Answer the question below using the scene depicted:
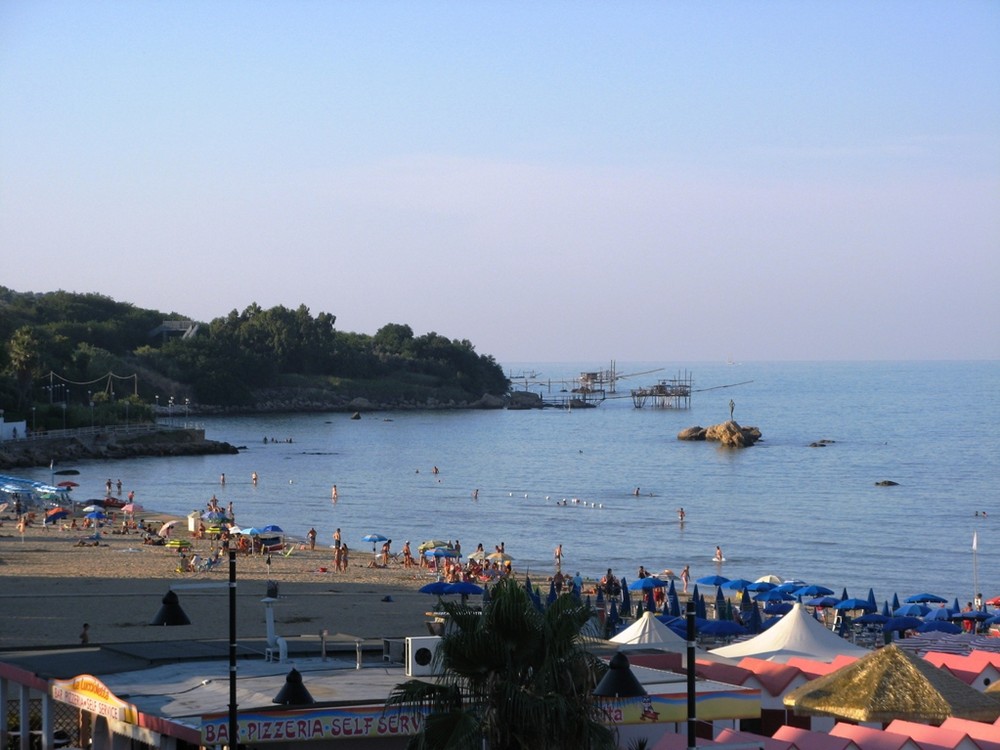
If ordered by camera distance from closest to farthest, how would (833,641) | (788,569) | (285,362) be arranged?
(833,641) < (788,569) < (285,362)

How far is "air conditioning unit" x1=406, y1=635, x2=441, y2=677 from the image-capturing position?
13062 millimetres

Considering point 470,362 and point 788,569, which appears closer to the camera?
point 788,569

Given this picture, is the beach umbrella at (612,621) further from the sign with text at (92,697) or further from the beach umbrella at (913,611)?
the sign with text at (92,697)

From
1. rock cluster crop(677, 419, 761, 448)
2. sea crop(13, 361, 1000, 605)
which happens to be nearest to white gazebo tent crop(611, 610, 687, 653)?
sea crop(13, 361, 1000, 605)

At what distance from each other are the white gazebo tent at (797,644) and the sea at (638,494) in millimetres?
19083

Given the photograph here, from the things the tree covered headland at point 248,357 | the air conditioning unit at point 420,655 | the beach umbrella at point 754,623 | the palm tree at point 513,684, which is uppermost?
the tree covered headland at point 248,357

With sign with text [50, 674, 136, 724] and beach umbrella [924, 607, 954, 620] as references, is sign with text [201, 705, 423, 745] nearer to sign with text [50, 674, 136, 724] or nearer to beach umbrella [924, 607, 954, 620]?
sign with text [50, 674, 136, 724]

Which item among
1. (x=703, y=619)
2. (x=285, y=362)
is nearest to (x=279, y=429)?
(x=285, y=362)

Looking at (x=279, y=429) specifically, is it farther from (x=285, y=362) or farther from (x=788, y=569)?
(x=788, y=569)

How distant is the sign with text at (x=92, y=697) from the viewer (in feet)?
40.8

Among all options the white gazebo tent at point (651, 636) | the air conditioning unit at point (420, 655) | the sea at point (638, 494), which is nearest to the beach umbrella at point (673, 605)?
the white gazebo tent at point (651, 636)

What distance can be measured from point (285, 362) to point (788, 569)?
135192mm

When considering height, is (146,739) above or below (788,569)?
above

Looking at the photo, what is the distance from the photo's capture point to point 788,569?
45062 mm
